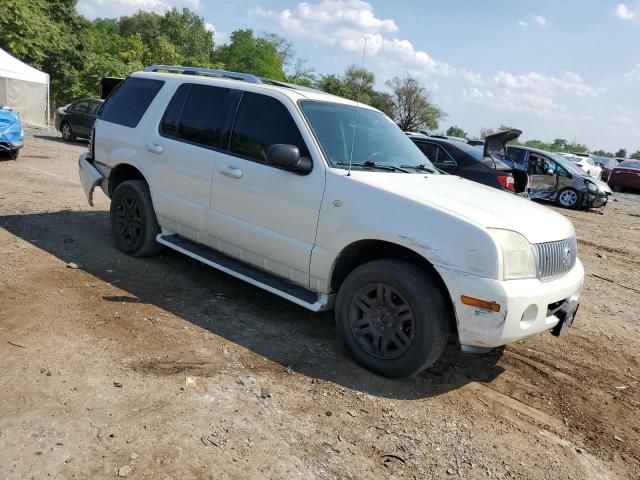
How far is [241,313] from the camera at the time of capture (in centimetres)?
476

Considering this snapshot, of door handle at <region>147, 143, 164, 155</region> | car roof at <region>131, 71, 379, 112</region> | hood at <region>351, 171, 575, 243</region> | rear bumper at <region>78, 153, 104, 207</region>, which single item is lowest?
rear bumper at <region>78, 153, 104, 207</region>

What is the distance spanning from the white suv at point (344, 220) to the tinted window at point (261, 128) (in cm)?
1

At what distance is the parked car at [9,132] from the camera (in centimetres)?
1160

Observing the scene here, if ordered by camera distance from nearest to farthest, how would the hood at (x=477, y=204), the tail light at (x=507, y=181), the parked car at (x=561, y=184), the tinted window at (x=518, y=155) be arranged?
the hood at (x=477, y=204), the tail light at (x=507, y=181), the tinted window at (x=518, y=155), the parked car at (x=561, y=184)

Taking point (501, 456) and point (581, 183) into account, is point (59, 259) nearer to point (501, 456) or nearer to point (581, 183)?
point (501, 456)

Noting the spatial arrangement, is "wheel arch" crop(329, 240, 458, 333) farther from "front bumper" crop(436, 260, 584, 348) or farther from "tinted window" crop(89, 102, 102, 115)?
"tinted window" crop(89, 102, 102, 115)

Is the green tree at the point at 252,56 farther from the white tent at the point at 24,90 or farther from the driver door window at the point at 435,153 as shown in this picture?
the driver door window at the point at 435,153

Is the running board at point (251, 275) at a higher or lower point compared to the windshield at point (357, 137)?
lower

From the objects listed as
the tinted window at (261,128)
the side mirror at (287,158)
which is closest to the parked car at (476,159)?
the tinted window at (261,128)

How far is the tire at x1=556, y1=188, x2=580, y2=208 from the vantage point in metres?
15.5

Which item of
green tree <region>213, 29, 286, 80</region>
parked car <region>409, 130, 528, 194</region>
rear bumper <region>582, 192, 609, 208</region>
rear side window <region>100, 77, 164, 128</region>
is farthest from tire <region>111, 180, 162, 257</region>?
green tree <region>213, 29, 286, 80</region>

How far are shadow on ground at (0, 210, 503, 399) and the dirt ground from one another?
0.06 feet

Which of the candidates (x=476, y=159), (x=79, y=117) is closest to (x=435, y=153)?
(x=476, y=159)

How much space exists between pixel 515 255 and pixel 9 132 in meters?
11.8
